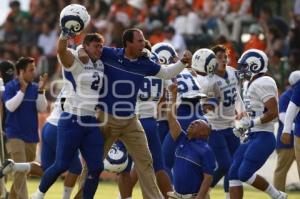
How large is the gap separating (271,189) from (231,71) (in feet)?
7.75

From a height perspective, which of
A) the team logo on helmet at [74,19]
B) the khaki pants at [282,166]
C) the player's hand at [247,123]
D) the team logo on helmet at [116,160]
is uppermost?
the team logo on helmet at [74,19]

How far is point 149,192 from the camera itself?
666 inches

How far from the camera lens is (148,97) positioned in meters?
18.1

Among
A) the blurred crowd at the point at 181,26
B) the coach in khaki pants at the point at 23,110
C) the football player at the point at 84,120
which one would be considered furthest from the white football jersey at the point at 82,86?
the blurred crowd at the point at 181,26

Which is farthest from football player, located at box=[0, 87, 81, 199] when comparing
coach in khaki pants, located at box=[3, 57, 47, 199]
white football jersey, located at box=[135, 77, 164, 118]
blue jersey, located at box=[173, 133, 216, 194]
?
blue jersey, located at box=[173, 133, 216, 194]

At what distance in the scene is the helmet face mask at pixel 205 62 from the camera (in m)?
18.6

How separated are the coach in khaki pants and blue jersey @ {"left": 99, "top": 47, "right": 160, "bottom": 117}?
1.56 metres

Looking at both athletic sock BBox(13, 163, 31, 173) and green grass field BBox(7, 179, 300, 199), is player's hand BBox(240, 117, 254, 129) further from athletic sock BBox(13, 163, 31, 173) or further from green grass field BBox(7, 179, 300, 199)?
green grass field BBox(7, 179, 300, 199)

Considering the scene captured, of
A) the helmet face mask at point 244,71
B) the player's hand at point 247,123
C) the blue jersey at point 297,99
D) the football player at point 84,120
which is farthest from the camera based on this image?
the helmet face mask at point 244,71

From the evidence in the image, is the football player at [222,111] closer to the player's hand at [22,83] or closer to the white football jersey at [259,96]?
the white football jersey at [259,96]

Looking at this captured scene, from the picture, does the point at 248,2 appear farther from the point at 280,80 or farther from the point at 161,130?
the point at 161,130

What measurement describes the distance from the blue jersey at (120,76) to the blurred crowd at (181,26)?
779 cm

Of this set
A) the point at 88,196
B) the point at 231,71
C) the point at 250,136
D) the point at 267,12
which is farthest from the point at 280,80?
the point at 88,196

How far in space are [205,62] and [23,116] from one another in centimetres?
282
